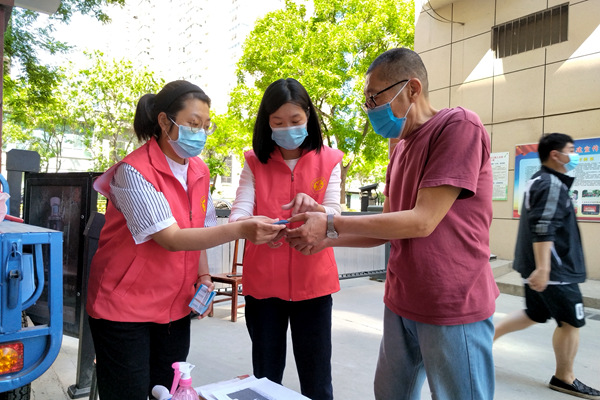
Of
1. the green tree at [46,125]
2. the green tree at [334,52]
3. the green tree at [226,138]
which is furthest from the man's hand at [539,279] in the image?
the green tree at [46,125]

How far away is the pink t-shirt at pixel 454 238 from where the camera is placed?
4.40 feet

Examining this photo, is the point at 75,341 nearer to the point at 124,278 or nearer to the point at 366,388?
the point at 366,388

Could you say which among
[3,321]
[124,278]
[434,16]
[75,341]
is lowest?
[75,341]

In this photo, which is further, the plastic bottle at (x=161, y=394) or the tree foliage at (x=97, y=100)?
the tree foliage at (x=97, y=100)

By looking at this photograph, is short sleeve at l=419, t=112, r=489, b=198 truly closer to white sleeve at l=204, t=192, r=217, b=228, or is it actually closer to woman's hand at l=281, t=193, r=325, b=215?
woman's hand at l=281, t=193, r=325, b=215

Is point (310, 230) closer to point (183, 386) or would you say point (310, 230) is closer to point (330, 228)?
point (330, 228)

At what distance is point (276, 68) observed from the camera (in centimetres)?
1524

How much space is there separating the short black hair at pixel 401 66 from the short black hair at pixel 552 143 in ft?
7.02

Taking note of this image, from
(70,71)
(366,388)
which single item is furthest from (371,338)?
(70,71)

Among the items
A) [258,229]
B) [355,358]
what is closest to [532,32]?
[355,358]

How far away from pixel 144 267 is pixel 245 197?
547 mm

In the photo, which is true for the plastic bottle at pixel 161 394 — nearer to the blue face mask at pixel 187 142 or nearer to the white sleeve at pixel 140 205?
the white sleeve at pixel 140 205

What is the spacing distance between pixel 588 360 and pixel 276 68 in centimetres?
1330

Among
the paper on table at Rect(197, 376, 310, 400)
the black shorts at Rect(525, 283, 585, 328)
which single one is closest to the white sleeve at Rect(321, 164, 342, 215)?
the paper on table at Rect(197, 376, 310, 400)
